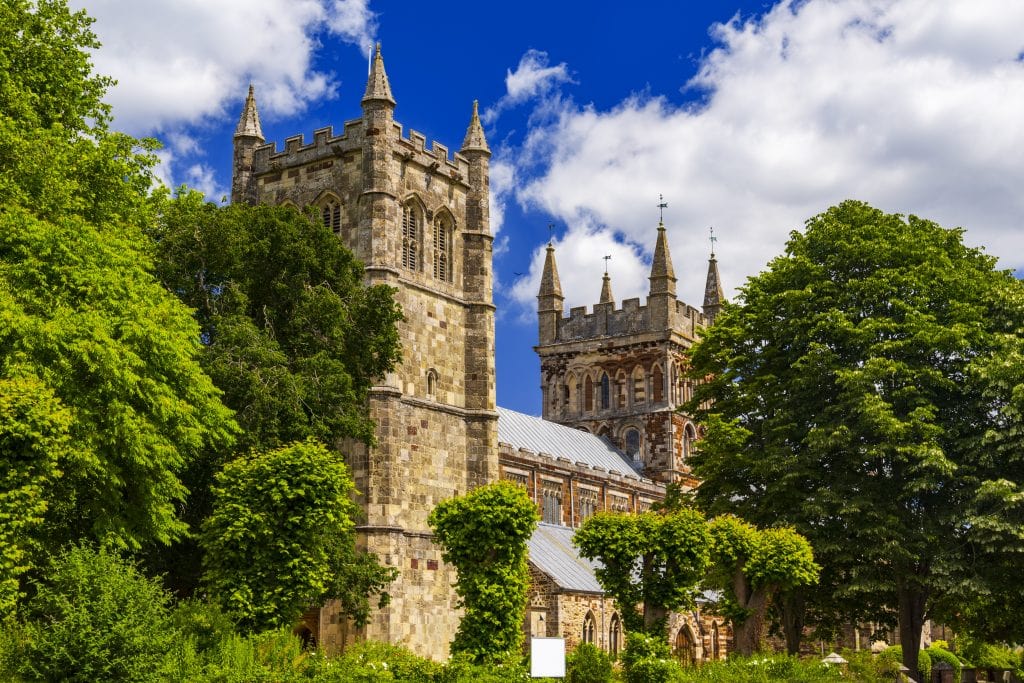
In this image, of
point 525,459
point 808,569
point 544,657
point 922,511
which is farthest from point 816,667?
point 525,459

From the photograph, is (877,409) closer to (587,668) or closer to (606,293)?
(587,668)

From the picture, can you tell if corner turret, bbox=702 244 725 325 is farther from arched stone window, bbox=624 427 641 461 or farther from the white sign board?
the white sign board

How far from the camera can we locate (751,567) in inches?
1326

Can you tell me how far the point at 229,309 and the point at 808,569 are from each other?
1752cm

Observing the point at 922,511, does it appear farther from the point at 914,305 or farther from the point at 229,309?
the point at 229,309

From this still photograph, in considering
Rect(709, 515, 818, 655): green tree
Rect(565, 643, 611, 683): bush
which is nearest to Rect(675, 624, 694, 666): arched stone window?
Rect(709, 515, 818, 655): green tree

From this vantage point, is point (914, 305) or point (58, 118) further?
point (914, 305)

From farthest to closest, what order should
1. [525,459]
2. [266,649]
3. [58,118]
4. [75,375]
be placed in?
1. [525,459]
2. [58,118]
3. [75,375]
4. [266,649]

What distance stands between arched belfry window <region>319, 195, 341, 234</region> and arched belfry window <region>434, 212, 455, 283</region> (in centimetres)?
378

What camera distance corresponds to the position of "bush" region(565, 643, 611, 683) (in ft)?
93.1

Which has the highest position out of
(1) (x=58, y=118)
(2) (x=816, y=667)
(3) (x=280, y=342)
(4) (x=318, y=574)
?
(1) (x=58, y=118)

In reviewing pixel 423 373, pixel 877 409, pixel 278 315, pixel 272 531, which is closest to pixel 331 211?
pixel 423 373

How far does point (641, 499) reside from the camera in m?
65.2

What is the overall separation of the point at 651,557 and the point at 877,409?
758cm
